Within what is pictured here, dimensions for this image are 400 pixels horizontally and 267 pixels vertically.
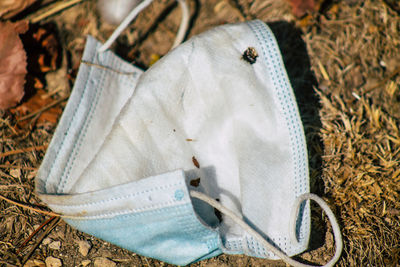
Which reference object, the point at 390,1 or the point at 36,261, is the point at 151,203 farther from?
the point at 390,1

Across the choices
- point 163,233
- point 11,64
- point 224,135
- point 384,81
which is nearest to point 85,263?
point 163,233

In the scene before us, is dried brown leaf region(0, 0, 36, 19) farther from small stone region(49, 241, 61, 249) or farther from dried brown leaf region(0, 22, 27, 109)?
small stone region(49, 241, 61, 249)

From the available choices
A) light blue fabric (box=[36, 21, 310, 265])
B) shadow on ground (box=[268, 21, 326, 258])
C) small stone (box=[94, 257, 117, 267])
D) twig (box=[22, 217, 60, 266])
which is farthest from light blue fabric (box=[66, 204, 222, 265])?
shadow on ground (box=[268, 21, 326, 258])

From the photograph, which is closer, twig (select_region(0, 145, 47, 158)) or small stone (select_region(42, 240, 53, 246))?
small stone (select_region(42, 240, 53, 246))

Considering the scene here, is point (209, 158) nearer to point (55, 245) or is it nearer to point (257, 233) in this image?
point (257, 233)

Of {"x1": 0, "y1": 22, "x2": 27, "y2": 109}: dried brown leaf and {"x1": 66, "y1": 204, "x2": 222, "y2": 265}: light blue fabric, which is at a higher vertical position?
{"x1": 0, "y1": 22, "x2": 27, "y2": 109}: dried brown leaf

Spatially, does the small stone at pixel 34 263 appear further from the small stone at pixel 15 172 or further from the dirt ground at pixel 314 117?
the small stone at pixel 15 172

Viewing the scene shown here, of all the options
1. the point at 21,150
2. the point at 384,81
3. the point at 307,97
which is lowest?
the point at 384,81

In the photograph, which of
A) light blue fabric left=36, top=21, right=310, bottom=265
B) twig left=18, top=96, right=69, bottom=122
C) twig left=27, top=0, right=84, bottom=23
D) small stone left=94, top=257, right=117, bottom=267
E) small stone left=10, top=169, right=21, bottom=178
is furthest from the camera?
twig left=27, top=0, right=84, bottom=23
